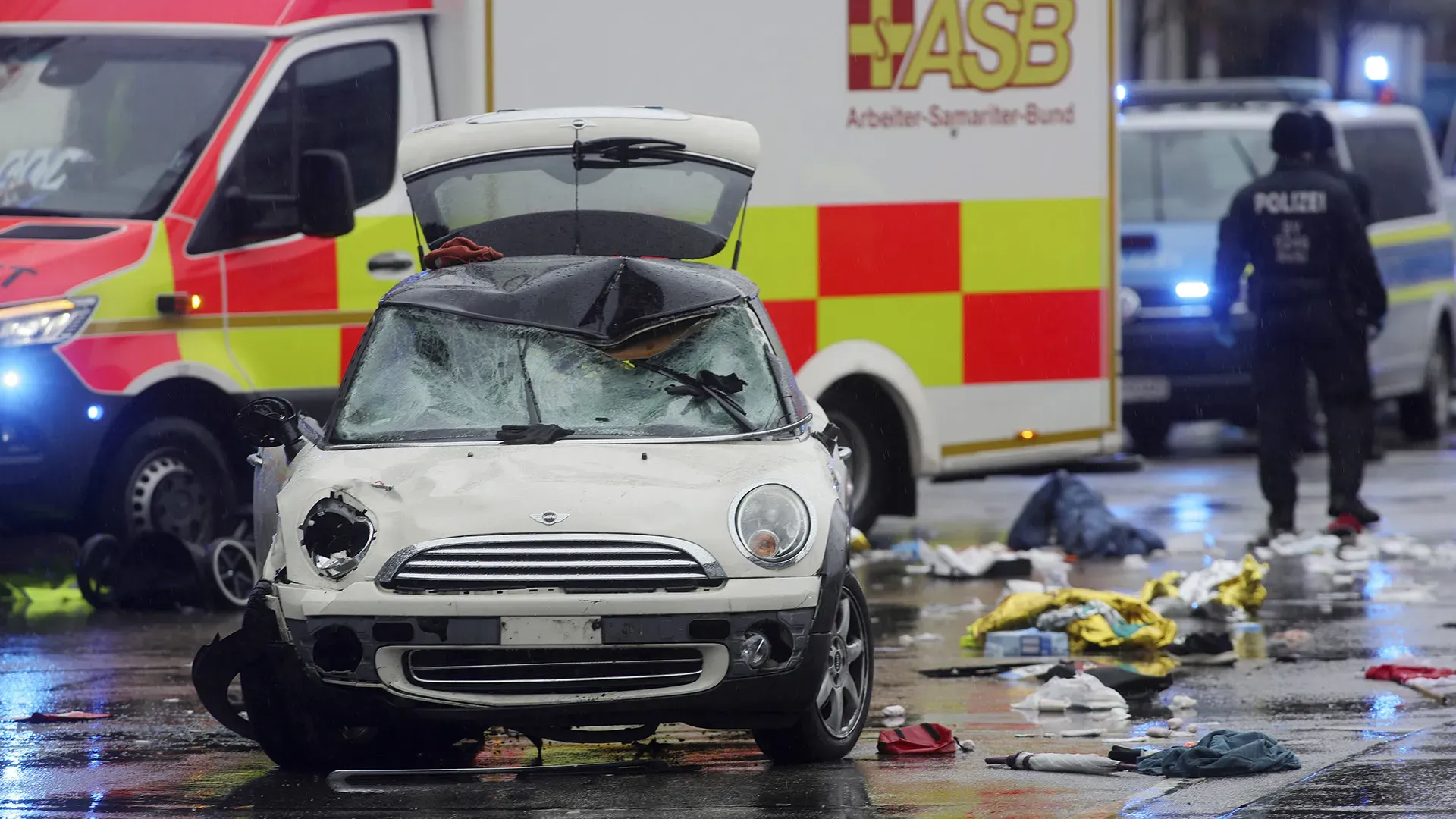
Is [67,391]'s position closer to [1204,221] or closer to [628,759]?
[628,759]

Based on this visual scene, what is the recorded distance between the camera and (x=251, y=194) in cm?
982

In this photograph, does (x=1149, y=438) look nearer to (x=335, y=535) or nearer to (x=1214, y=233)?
(x=1214, y=233)

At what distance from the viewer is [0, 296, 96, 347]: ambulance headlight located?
925 centimetres

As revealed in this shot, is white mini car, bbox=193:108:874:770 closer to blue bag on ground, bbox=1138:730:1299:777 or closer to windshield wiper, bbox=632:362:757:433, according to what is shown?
windshield wiper, bbox=632:362:757:433

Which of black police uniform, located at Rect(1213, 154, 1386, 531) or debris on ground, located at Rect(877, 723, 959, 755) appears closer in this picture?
debris on ground, located at Rect(877, 723, 959, 755)

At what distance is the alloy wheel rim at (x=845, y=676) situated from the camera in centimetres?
622

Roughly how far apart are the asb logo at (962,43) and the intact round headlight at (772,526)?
489 centimetres

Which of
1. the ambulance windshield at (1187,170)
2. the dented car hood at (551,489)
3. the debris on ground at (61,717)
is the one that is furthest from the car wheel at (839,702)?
the ambulance windshield at (1187,170)

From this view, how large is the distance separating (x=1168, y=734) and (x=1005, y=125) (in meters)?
4.72

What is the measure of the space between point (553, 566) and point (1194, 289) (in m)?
9.09

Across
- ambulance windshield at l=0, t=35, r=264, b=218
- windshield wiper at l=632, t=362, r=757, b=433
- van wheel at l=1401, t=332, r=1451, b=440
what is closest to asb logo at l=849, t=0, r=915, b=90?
ambulance windshield at l=0, t=35, r=264, b=218

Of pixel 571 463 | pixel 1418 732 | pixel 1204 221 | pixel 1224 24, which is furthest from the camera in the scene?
pixel 1224 24

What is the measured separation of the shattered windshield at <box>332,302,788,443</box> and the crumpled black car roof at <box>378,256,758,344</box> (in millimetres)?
34

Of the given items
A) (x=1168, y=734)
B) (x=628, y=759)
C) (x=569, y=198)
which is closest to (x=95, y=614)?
(x=569, y=198)
